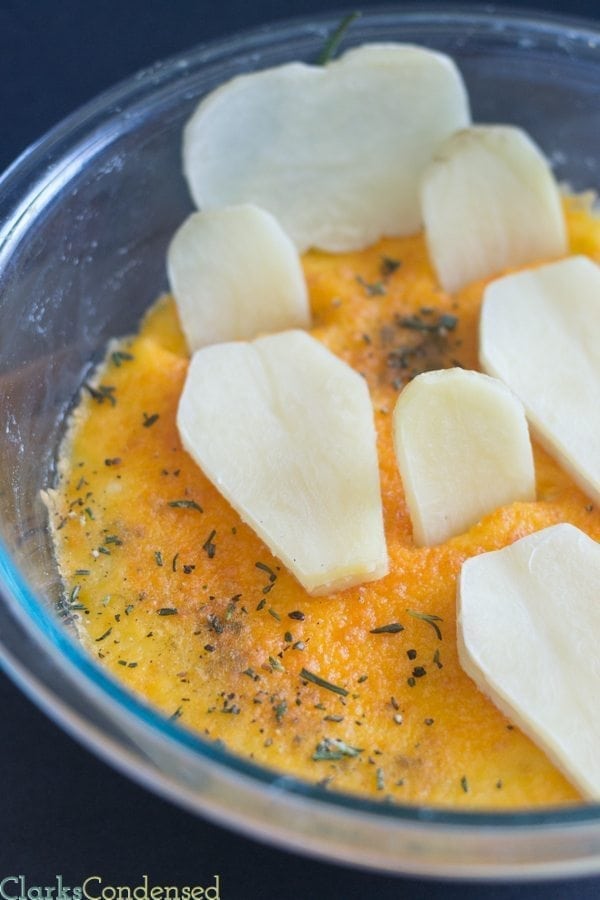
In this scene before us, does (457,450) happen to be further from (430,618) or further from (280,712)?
(280,712)

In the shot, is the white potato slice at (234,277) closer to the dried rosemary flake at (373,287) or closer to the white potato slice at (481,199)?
the dried rosemary flake at (373,287)

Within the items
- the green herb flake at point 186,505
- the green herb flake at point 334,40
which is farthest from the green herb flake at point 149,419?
the green herb flake at point 334,40

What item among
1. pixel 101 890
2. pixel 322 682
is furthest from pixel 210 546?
pixel 101 890

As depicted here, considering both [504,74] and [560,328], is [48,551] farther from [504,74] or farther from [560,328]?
[504,74]

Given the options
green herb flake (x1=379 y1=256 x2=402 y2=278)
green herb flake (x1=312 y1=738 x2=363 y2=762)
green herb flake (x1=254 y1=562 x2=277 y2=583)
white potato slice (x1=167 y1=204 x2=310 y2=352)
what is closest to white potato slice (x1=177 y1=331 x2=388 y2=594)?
green herb flake (x1=254 y1=562 x2=277 y2=583)

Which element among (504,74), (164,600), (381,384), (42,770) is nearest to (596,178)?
(504,74)
